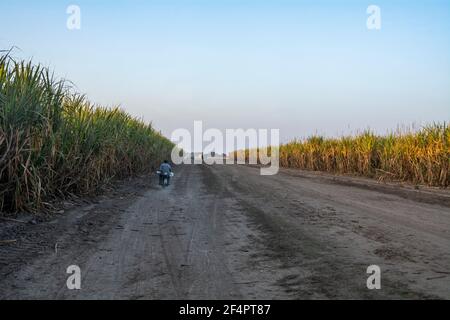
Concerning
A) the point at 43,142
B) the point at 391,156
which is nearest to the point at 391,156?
the point at 391,156

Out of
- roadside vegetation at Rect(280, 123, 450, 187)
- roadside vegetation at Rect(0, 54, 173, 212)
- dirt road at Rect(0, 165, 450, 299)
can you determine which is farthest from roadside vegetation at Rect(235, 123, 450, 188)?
roadside vegetation at Rect(0, 54, 173, 212)

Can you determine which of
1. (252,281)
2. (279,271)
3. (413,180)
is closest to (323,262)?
(279,271)

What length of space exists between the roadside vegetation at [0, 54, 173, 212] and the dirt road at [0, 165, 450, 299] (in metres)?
0.71

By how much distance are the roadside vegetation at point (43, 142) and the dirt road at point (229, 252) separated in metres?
0.71

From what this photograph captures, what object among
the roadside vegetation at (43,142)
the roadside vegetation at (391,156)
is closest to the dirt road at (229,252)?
the roadside vegetation at (43,142)

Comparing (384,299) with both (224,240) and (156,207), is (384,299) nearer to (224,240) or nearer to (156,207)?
Answer: (224,240)

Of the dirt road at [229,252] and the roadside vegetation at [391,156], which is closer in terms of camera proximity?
the dirt road at [229,252]

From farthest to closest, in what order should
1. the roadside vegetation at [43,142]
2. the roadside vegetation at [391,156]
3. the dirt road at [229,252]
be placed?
the roadside vegetation at [391,156] → the roadside vegetation at [43,142] → the dirt road at [229,252]

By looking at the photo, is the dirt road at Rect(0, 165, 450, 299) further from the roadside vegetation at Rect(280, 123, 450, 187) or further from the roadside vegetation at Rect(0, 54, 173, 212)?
the roadside vegetation at Rect(280, 123, 450, 187)

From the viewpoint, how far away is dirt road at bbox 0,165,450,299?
4.08 meters

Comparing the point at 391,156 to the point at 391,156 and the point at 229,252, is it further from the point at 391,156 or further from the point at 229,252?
the point at 229,252

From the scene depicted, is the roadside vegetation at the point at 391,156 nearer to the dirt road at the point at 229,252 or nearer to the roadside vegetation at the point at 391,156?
the roadside vegetation at the point at 391,156

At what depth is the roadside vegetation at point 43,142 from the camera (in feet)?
23.5
